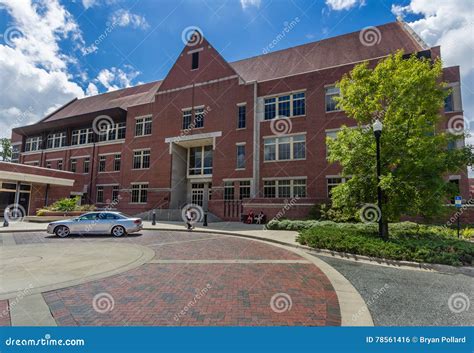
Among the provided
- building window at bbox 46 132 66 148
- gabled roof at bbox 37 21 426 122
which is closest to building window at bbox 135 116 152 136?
gabled roof at bbox 37 21 426 122

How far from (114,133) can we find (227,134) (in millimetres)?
17845

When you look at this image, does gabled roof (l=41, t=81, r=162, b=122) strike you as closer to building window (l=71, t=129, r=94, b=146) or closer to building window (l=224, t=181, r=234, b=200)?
building window (l=71, t=129, r=94, b=146)

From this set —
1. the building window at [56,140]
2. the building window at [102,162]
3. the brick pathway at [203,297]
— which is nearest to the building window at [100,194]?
the building window at [102,162]

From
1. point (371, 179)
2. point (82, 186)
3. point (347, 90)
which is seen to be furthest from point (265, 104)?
point (82, 186)

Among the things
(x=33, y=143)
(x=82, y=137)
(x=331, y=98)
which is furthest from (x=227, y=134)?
(x=33, y=143)

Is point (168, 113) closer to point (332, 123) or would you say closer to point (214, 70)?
point (214, 70)

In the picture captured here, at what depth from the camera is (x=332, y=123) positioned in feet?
74.3

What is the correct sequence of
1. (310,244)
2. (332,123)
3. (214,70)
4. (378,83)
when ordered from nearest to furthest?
(310,244) < (378,83) < (332,123) < (214,70)

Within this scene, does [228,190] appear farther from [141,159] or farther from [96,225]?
[96,225]

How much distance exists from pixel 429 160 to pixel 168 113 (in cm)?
2641

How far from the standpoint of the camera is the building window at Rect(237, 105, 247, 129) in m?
26.1

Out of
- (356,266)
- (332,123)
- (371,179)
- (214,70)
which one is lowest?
(356,266)

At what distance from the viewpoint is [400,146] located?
10.4m

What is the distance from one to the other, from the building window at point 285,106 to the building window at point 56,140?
31.6m
